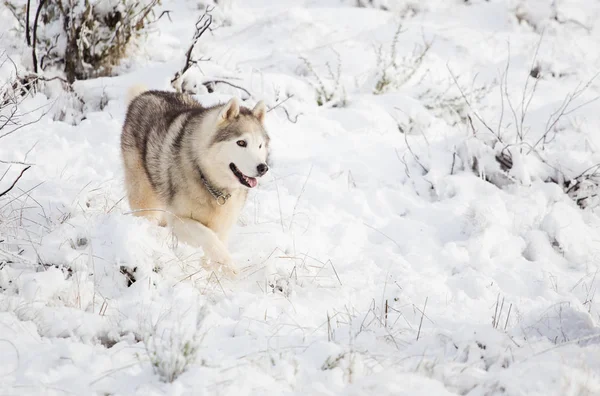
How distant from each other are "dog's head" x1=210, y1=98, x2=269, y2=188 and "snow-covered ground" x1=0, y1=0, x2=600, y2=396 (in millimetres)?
675

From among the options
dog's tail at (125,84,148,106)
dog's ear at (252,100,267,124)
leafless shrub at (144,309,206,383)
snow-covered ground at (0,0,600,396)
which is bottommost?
snow-covered ground at (0,0,600,396)

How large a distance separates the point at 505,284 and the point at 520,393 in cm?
198

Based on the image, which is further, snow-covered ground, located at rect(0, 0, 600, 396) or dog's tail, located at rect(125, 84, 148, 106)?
dog's tail, located at rect(125, 84, 148, 106)

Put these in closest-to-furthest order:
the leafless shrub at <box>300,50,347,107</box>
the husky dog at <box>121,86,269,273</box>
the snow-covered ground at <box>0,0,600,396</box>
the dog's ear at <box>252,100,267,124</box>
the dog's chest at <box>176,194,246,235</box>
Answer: the snow-covered ground at <box>0,0,600,396</box>
the husky dog at <box>121,86,269,273</box>
the dog's chest at <box>176,194,246,235</box>
the dog's ear at <box>252,100,267,124</box>
the leafless shrub at <box>300,50,347,107</box>

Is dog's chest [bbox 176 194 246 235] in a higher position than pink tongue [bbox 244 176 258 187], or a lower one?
lower

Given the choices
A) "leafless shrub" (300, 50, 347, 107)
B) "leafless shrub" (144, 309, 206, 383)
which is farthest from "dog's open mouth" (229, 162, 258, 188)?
"leafless shrub" (300, 50, 347, 107)

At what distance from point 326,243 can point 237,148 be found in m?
1.24

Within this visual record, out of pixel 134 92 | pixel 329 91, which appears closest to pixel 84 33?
pixel 134 92

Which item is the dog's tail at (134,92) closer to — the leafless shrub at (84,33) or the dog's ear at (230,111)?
the dog's ear at (230,111)

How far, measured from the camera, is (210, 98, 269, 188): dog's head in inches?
161

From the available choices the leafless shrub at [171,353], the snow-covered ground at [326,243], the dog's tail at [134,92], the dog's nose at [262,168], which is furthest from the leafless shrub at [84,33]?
the leafless shrub at [171,353]

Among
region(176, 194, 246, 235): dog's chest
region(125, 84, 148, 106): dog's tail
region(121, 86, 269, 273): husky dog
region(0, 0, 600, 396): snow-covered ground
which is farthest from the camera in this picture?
region(125, 84, 148, 106): dog's tail

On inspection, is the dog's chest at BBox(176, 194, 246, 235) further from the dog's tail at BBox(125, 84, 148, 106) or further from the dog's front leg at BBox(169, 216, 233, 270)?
the dog's tail at BBox(125, 84, 148, 106)

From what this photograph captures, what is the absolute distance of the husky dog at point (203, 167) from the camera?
414 cm
